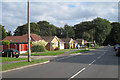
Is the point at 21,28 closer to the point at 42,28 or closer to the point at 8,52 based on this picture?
the point at 42,28

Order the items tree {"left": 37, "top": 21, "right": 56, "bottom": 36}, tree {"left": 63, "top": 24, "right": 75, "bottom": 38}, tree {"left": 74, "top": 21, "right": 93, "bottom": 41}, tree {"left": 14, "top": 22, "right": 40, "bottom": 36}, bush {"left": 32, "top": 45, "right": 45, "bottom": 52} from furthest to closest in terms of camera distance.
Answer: tree {"left": 74, "top": 21, "right": 93, "bottom": 41} < tree {"left": 63, "top": 24, "right": 75, "bottom": 38} < tree {"left": 37, "top": 21, "right": 56, "bottom": 36} < tree {"left": 14, "top": 22, "right": 40, "bottom": 36} < bush {"left": 32, "top": 45, "right": 45, "bottom": 52}

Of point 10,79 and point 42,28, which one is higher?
point 42,28

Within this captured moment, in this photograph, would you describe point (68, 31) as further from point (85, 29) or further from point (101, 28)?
point (101, 28)

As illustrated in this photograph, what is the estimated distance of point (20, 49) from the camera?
3672 cm

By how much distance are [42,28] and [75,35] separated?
1314 inches

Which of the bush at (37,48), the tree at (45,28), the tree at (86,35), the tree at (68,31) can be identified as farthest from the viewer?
the tree at (68,31)

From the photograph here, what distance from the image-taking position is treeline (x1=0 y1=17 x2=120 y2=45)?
86438 mm

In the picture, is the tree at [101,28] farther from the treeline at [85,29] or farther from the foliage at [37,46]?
the foliage at [37,46]

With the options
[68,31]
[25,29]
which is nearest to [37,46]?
[25,29]

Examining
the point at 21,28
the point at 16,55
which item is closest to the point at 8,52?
the point at 16,55

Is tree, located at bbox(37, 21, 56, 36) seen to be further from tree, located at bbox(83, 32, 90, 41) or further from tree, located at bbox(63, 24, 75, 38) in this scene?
tree, located at bbox(83, 32, 90, 41)

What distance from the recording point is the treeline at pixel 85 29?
86.4m

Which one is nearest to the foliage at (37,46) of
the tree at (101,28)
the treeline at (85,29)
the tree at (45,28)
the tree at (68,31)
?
the treeline at (85,29)

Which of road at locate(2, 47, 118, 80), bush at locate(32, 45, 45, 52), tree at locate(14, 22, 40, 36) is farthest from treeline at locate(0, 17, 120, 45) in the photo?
road at locate(2, 47, 118, 80)
